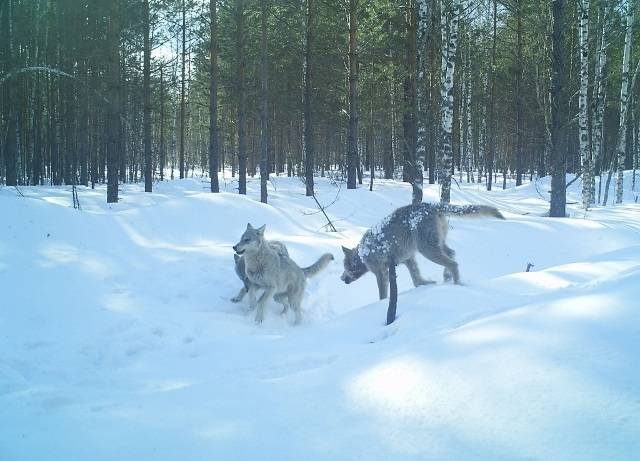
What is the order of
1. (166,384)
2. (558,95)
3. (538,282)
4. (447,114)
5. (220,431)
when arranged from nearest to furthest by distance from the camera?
(220,431) → (166,384) → (538,282) → (558,95) → (447,114)

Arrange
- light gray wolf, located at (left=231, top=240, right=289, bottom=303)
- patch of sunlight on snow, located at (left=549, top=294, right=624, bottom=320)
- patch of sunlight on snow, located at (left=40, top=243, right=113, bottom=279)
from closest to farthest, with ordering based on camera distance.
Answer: patch of sunlight on snow, located at (left=549, top=294, right=624, bottom=320) → patch of sunlight on snow, located at (left=40, top=243, right=113, bottom=279) → light gray wolf, located at (left=231, top=240, right=289, bottom=303)

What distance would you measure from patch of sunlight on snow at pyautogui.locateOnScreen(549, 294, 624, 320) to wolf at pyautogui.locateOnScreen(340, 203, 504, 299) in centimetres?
363

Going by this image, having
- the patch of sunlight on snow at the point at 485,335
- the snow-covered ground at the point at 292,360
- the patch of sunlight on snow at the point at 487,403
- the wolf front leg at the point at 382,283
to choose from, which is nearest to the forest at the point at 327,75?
the snow-covered ground at the point at 292,360

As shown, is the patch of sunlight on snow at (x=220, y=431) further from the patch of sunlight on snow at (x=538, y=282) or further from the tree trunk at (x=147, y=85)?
the tree trunk at (x=147, y=85)

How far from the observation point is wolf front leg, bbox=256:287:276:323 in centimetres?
721

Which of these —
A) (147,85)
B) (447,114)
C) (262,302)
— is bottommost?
(262,302)

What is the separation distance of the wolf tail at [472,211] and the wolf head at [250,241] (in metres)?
3.07

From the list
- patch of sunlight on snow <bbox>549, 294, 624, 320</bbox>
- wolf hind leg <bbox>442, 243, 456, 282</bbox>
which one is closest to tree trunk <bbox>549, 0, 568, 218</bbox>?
wolf hind leg <bbox>442, 243, 456, 282</bbox>

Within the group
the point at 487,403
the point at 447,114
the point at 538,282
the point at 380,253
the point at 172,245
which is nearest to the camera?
the point at 487,403

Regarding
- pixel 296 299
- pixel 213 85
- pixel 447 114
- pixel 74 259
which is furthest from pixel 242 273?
pixel 213 85

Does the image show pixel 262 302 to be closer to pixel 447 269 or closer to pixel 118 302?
pixel 118 302

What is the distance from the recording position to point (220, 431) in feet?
9.39

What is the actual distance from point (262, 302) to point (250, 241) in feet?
3.29

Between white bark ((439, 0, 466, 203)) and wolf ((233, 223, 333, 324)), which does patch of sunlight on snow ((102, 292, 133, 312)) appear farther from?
white bark ((439, 0, 466, 203))
